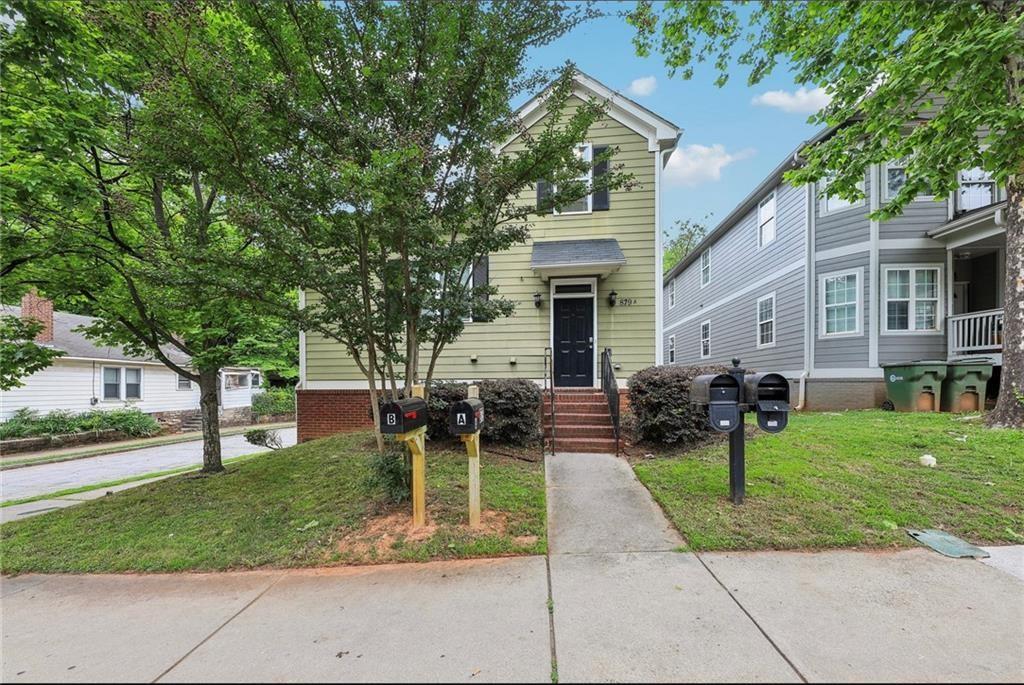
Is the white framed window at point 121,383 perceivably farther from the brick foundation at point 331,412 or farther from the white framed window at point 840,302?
the white framed window at point 840,302

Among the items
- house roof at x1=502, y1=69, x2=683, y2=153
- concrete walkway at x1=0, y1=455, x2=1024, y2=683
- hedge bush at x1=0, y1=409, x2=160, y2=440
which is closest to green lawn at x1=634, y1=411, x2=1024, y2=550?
concrete walkway at x1=0, y1=455, x2=1024, y2=683

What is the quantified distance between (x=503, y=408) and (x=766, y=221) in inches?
473

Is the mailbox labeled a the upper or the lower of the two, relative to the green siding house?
lower

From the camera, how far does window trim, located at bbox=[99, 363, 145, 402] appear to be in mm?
16906

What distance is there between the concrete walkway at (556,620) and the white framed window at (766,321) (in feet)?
36.8

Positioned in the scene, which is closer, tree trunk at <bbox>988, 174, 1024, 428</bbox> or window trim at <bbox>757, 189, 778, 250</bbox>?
tree trunk at <bbox>988, 174, 1024, 428</bbox>

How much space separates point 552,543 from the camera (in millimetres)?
3895

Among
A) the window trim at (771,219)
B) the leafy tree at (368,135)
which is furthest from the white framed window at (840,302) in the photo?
the leafy tree at (368,135)

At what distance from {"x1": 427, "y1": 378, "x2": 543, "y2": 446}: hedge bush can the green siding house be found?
8.05 ft

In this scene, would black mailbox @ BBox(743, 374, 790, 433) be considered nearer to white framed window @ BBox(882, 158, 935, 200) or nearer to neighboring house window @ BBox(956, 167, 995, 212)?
white framed window @ BBox(882, 158, 935, 200)

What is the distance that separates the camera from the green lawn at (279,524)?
3.84 m

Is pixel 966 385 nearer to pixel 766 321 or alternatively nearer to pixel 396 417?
pixel 766 321

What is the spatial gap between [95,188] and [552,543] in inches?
272

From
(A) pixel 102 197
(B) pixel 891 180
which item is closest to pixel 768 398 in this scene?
(A) pixel 102 197
